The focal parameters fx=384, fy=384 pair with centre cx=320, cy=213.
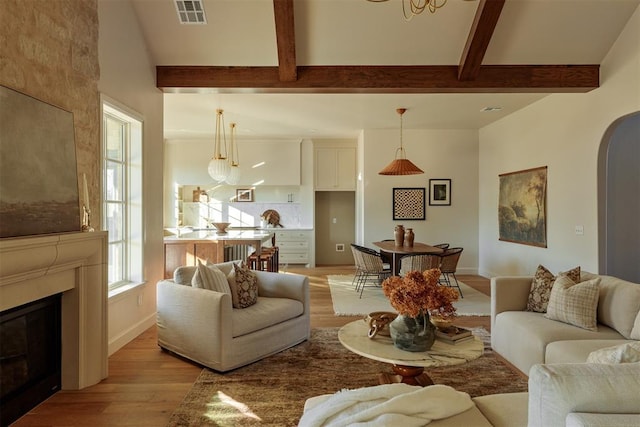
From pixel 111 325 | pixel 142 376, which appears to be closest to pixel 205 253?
pixel 111 325

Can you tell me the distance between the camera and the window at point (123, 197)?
12.3ft

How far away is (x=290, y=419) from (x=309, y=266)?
20.2ft

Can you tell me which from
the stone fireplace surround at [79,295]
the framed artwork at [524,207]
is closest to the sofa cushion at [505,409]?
the stone fireplace surround at [79,295]

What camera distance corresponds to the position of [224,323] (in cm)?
301

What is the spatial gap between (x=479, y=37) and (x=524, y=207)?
3046 millimetres

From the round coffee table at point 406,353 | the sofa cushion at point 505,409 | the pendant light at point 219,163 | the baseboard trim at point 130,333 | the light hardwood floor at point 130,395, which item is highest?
the pendant light at point 219,163

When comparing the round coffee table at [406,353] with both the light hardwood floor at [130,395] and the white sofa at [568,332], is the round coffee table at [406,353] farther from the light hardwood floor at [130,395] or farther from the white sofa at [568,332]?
the light hardwood floor at [130,395]

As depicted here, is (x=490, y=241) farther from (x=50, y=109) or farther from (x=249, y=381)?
(x=50, y=109)

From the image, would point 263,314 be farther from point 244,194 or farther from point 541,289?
point 244,194

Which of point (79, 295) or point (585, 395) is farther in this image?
point (79, 295)

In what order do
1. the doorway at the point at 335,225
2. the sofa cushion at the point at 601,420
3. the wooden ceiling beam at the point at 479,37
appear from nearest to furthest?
the sofa cushion at the point at 601,420
the wooden ceiling beam at the point at 479,37
the doorway at the point at 335,225

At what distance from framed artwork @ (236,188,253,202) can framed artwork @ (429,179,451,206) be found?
13.2 ft

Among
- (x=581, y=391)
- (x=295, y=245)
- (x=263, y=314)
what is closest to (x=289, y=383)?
(x=263, y=314)

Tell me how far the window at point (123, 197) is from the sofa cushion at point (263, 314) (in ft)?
4.62
